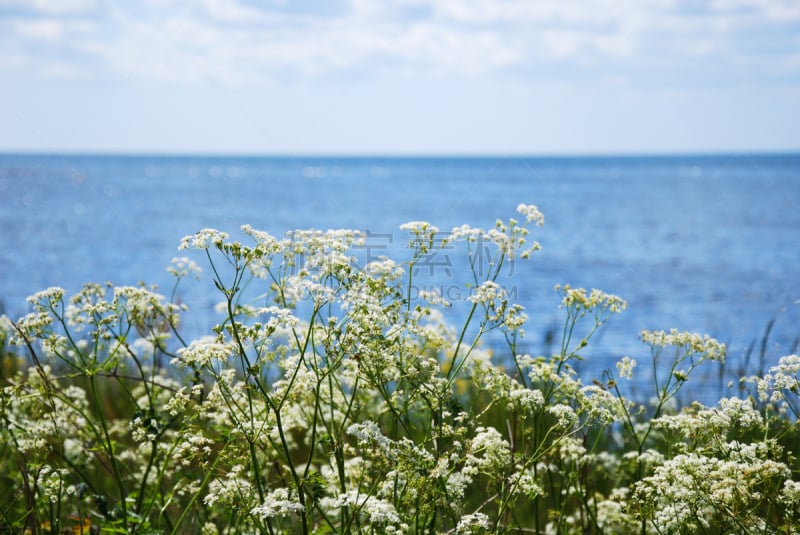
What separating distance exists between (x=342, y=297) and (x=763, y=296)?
29.6m

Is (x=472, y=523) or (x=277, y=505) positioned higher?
(x=277, y=505)

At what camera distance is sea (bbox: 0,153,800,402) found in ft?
65.6

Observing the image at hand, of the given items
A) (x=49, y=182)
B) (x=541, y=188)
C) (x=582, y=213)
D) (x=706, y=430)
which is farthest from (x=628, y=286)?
(x=49, y=182)

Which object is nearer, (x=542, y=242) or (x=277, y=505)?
(x=277, y=505)

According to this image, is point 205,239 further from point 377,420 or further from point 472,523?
point 472,523

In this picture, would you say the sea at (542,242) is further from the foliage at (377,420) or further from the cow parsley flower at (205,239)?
the cow parsley flower at (205,239)

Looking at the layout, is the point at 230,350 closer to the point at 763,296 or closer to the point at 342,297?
the point at 342,297

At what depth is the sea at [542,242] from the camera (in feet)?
65.6

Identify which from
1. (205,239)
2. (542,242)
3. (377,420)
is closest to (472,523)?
(377,420)

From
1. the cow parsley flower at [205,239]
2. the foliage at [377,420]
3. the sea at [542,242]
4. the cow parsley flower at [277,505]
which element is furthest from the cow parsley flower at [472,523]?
the cow parsley flower at [205,239]

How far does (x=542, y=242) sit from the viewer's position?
46.1m

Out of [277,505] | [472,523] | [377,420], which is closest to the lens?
[277,505]

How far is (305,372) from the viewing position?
382cm

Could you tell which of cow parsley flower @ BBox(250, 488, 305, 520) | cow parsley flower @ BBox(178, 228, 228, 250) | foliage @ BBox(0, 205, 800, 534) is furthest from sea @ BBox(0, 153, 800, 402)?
cow parsley flower @ BBox(250, 488, 305, 520)
